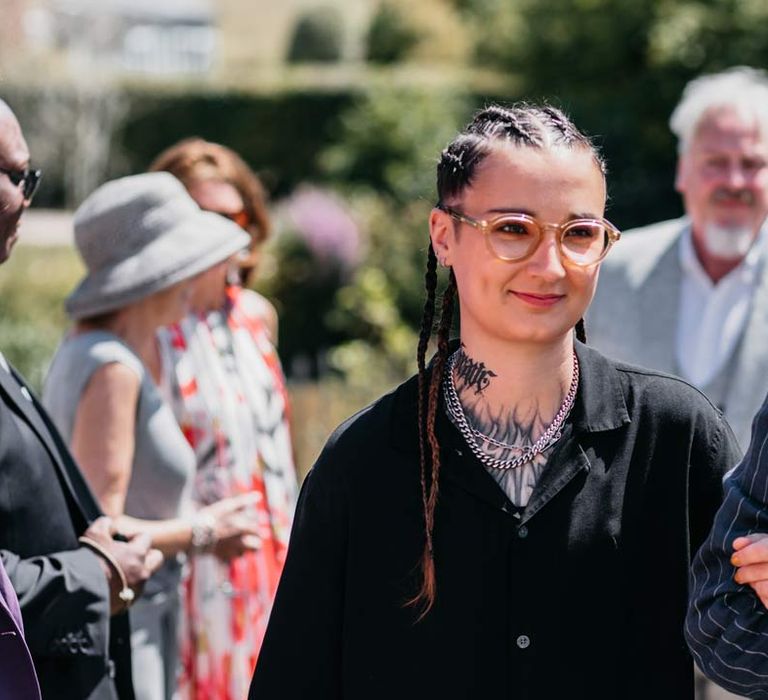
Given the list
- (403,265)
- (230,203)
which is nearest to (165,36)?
(403,265)

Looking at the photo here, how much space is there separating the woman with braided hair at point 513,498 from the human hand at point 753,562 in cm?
24

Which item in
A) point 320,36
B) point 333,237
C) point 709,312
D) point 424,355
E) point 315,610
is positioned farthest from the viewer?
point 320,36

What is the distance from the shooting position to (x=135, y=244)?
11.9 ft

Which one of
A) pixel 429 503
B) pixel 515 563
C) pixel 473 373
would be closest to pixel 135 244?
pixel 473 373

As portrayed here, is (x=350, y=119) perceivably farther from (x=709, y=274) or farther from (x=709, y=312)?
(x=709, y=312)

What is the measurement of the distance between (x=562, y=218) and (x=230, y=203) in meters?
2.47

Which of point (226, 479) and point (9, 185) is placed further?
point (226, 479)

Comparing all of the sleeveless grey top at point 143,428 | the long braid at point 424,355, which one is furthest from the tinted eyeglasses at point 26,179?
the long braid at point 424,355

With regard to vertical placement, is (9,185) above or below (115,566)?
above

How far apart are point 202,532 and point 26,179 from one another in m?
1.14

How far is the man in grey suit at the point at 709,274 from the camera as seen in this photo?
3982 millimetres

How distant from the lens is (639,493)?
213 cm

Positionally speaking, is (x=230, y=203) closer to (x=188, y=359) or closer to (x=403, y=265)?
(x=188, y=359)

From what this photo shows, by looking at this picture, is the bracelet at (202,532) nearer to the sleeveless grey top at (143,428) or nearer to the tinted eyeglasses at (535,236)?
the sleeveless grey top at (143,428)
